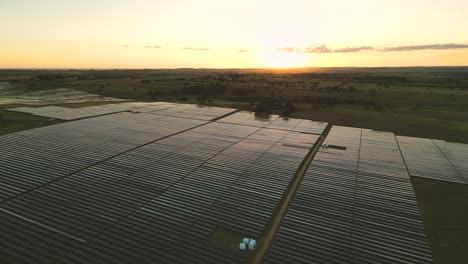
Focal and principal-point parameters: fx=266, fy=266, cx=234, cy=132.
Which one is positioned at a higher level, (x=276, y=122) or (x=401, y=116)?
(x=401, y=116)

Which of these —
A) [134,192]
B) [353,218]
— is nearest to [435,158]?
[353,218]

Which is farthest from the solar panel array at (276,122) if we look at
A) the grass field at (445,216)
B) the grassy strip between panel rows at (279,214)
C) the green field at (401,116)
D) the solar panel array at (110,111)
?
the grass field at (445,216)

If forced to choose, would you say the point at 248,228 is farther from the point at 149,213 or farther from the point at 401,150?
the point at 401,150

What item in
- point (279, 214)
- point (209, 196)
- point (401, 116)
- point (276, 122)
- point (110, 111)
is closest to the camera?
point (279, 214)

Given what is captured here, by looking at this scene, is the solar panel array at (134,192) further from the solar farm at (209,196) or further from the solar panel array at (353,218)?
the solar panel array at (353,218)

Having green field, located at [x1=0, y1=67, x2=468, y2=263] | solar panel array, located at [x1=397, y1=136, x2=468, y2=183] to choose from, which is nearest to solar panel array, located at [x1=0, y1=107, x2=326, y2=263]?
green field, located at [x1=0, y1=67, x2=468, y2=263]

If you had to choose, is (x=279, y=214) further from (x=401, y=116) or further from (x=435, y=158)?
(x=401, y=116)

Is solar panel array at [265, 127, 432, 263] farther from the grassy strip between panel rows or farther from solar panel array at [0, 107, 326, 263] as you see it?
solar panel array at [0, 107, 326, 263]
